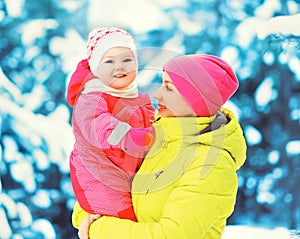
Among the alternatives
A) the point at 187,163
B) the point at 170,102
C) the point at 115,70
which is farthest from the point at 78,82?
the point at 187,163

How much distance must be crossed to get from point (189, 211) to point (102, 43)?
1.89 feet

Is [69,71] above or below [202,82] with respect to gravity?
below

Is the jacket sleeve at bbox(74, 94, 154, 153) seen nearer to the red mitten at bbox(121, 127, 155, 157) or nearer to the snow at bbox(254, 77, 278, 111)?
the red mitten at bbox(121, 127, 155, 157)

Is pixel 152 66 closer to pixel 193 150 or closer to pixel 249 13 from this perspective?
pixel 193 150

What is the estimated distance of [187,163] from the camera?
4.82 ft

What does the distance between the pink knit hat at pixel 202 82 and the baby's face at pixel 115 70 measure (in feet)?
0.70

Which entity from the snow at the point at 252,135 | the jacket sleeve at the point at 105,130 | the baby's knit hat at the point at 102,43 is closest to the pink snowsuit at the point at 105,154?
the jacket sleeve at the point at 105,130

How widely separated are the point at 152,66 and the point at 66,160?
0.73 m

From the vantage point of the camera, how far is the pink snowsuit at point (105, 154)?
1.52 meters

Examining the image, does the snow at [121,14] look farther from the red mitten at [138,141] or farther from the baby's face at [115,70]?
the red mitten at [138,141]

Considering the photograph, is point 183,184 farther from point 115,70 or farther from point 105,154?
point 115,70

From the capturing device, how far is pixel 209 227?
1457mm

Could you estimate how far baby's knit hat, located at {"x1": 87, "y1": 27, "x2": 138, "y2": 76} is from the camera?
1.67 metres

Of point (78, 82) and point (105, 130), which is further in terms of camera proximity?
point (78, 82)
